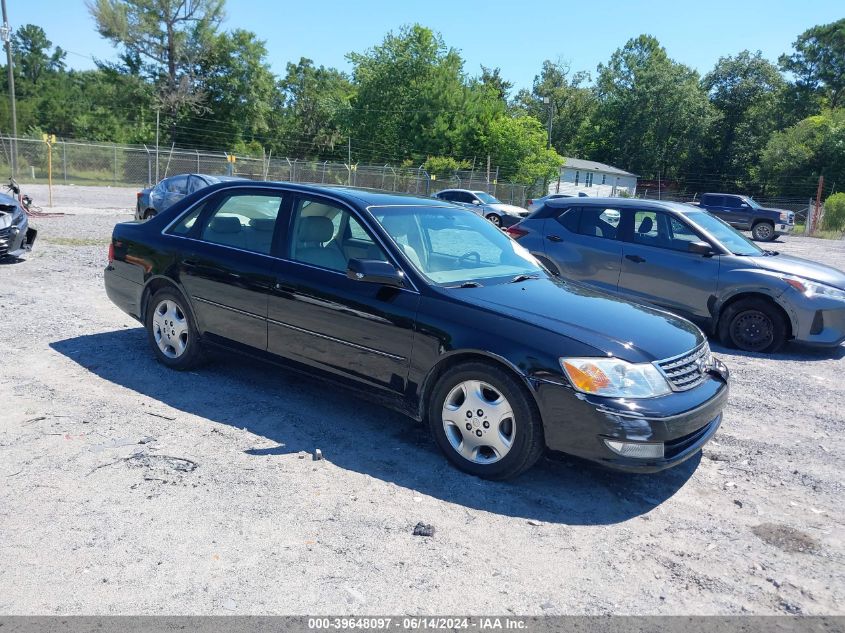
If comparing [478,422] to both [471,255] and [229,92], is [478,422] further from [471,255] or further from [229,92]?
[229,92]

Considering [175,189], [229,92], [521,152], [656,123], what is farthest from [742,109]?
[175,189]

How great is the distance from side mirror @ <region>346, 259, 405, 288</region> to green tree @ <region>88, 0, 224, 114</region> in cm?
5238

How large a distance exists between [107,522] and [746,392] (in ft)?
17.3

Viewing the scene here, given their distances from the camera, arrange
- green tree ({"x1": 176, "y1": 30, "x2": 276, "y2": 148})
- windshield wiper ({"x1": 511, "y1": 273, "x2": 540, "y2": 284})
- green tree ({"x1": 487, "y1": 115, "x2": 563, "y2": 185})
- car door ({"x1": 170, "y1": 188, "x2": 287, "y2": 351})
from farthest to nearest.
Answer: green tree ({"x1": 176, "y1": 30, "x2": 276, "y2": 148})
green tree ({"x1": 487, "y1": 115, "x2": 563, "y2": 185})
car door ({"x1": 170, "y1": 188, "x2": 287, "y2": 351})
windshield wiper ({"x1": 511, "y1": 273, "x2": 540, "y2": 284})

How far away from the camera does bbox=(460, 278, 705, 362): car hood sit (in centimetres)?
380

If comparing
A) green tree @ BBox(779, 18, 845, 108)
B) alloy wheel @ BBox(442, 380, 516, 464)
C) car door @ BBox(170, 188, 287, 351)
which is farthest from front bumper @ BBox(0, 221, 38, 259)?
green tree @ BBox(779, 18, 845, 108)

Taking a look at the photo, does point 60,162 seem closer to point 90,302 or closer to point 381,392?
point 90,302

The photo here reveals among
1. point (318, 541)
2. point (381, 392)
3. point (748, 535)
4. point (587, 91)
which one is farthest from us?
point (587, 91)

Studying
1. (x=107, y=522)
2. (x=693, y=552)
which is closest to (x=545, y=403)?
(x=693, y=552)

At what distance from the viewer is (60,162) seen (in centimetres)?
A: 3591

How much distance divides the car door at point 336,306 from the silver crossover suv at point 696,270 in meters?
3.06

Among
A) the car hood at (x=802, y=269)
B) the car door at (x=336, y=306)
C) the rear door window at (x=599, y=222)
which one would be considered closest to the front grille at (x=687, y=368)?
the car door at (x=336, y=306)

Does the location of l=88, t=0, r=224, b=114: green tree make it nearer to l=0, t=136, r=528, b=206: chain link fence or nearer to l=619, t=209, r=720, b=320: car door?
l=0, t=136, r=528, b=206: chain link fence

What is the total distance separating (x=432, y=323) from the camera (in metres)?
4.07
